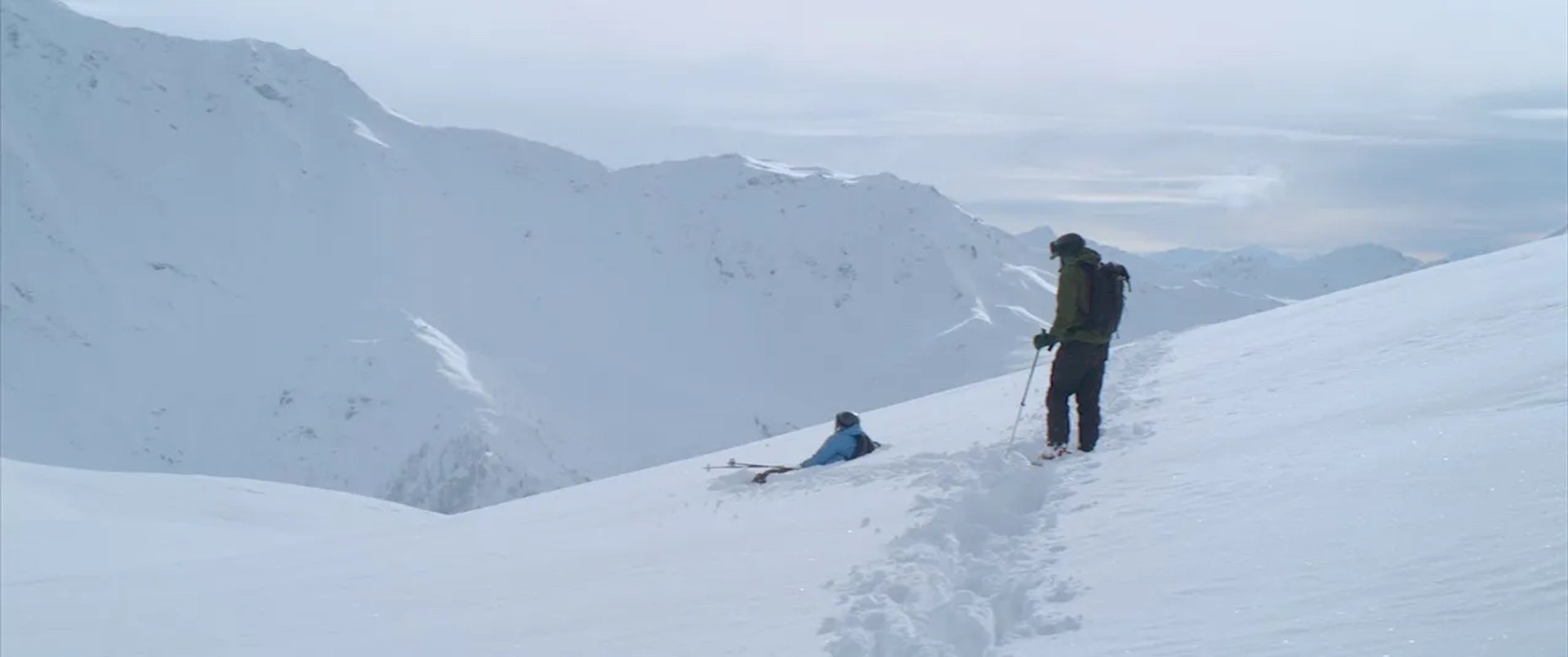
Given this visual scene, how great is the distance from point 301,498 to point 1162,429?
15.5 meters

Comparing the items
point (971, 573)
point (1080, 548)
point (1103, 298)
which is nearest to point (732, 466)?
point (1103, 298)

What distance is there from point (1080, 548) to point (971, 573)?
573 millimetres

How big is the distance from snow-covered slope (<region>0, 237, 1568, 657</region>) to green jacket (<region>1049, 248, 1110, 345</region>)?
81cm

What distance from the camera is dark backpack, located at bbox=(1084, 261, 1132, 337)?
9047 millimetres

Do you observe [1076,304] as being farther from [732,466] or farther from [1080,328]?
[732,466]

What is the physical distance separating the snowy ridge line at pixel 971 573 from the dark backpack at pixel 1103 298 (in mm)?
846

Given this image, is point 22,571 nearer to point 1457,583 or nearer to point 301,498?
point 301,498

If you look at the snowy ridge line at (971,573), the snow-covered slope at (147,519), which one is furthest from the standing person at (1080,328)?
the snow-covered slope at (147,519)

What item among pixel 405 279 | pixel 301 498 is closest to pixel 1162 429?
pixel 301 498

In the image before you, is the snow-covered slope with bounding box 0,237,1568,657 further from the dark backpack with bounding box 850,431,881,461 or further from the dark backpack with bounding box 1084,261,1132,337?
the dark backpack with bounding box 1084,261,1132,337

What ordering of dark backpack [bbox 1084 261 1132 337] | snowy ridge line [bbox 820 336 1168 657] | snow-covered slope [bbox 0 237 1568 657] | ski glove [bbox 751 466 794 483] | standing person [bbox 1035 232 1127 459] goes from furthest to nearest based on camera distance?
ski glove [bbox 751 466 794 483] < dark backpack [bbox 1084 261 1132 337] < standing person [bbox 1035 232 1127 459] < snowy ridge line [bbox 820 336 1168 657] < snow-covered slope [bbox 0 237 1568 657]

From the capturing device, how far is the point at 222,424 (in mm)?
170000

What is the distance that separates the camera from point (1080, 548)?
19.8 feet

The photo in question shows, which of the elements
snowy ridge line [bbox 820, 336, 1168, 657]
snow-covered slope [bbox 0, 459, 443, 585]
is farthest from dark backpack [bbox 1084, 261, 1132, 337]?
snow-covered slope [bbox 0, 459, 443, 585]
